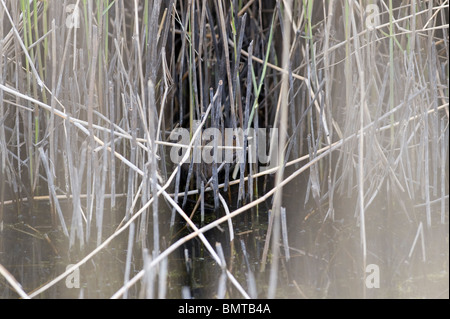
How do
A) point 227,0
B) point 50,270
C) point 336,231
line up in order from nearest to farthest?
point 50,270 < point 336,231 < point 227,0

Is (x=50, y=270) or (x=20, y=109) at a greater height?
(x=20, y=109)

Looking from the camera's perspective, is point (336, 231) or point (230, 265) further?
point (336, 231)

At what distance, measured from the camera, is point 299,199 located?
1571 millimetres

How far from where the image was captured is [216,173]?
146cm

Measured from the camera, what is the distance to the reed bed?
4.00 feet

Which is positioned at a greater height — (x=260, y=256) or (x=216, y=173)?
(x=216, y=173)

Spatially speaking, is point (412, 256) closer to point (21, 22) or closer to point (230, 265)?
point (230, 265)

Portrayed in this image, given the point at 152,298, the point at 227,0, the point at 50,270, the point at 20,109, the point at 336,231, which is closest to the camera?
the point at 152,298

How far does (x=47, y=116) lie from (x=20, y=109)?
11cm

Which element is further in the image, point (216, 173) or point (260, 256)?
point (216, 173)

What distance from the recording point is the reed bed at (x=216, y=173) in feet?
4.00

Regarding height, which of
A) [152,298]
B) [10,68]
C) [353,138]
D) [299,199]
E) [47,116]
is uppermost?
[10,68]

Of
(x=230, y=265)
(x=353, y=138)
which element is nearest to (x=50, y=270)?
(x=230, y=265)

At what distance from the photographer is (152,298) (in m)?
1.10
